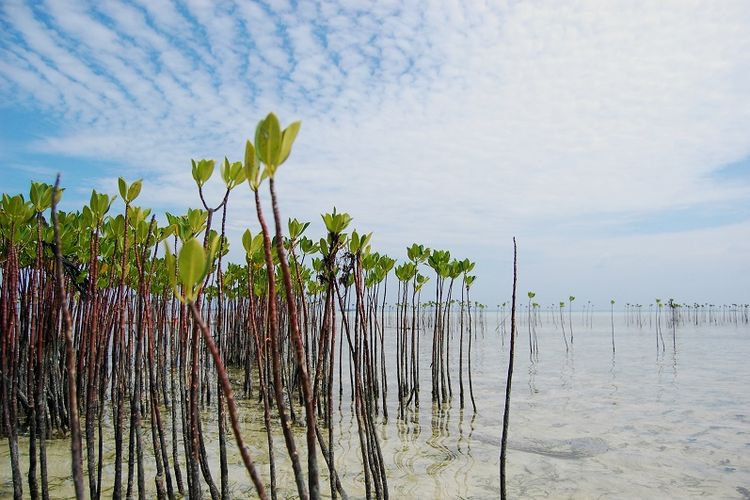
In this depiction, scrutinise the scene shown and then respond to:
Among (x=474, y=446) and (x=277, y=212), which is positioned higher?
(x=277, y=212)

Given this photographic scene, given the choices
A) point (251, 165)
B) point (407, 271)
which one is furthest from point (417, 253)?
point (251, 165)

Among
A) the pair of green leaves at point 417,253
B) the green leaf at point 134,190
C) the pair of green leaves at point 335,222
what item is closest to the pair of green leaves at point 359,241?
the pair of green leaves at point 335,222

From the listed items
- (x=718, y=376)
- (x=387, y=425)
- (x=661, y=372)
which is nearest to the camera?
(x=387, y=425)

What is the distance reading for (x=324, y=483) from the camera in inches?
153

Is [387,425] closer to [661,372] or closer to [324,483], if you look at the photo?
[324,483]

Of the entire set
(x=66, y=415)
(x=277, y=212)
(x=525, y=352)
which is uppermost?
(x=277, y=212)

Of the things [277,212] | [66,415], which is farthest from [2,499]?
[277,212]

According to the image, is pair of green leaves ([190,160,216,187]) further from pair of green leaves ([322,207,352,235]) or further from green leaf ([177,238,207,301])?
green leaf ([177,238,207,301])

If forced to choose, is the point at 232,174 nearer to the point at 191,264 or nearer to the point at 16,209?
the point at 191,264

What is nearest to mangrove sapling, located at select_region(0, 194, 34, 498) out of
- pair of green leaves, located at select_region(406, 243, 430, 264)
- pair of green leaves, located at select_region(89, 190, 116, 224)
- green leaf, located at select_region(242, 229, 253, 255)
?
pair of green leaves, located at select_region(89, 190, 116, 224)

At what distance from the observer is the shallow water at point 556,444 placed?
4000 mm

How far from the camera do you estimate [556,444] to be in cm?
523

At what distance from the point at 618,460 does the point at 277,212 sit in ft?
15.8

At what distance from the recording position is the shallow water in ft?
13.1
